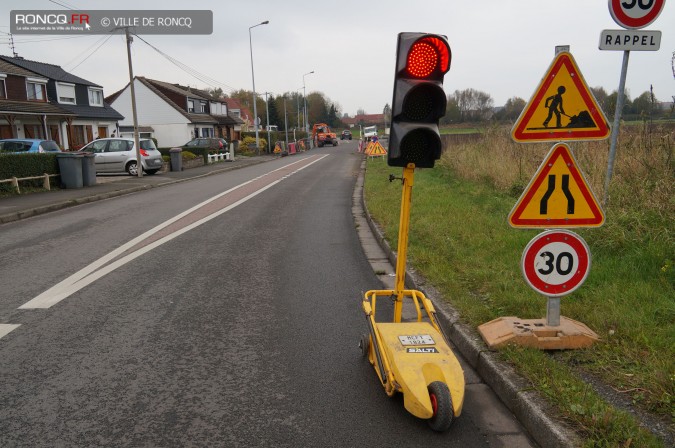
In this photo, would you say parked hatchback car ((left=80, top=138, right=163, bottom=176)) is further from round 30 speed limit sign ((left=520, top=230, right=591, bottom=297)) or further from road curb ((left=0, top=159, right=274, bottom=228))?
round 30 speed limit sign ((left=520, top=230, right=591, bottom=297))

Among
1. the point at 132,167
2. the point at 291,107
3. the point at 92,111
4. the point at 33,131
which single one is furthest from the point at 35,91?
the point at 291,107

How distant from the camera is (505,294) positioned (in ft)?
15.9

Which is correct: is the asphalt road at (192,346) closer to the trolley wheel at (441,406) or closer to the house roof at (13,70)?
the trolley wheel at (441,406)

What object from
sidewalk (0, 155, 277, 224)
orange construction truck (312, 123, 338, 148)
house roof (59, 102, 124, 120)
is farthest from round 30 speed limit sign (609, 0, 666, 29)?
orange construction truck (312, 123, 338, 148)

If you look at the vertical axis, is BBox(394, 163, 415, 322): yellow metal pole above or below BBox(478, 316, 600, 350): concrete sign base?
above

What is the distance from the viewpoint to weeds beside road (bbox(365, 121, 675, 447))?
304 cm

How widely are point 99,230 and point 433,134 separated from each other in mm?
8069

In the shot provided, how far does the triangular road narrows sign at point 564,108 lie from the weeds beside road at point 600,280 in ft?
5.00

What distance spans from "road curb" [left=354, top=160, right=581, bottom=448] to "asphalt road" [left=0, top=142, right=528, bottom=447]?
0.80 feet

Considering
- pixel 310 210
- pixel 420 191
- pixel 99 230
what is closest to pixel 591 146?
pixel 420 191

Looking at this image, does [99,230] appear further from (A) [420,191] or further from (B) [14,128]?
(B) [14,128]

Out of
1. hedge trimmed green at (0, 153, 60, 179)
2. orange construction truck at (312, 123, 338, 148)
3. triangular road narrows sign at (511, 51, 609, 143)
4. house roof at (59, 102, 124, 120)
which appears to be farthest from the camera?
orange construction truck at (312, 123, 338, 148)

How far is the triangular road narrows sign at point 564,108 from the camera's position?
144 inches

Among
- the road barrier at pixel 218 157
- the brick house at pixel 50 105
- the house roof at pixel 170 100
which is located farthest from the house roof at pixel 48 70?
the house roof at pixel 170 100
